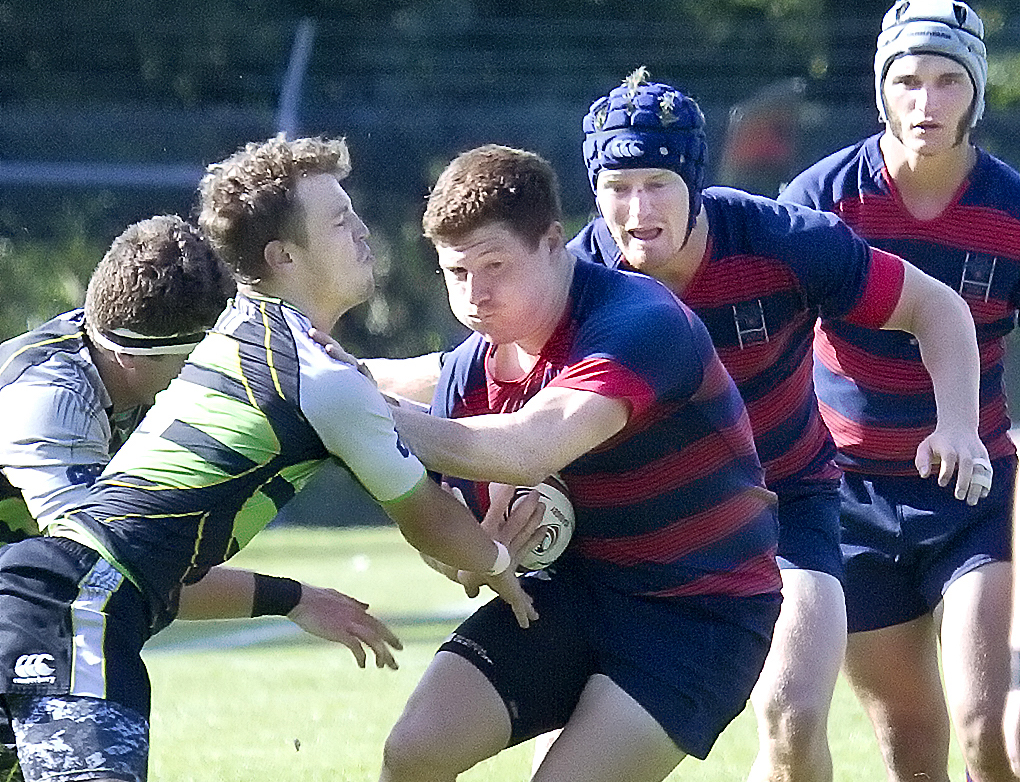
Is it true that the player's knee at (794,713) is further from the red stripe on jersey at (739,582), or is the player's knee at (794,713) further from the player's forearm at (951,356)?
the player's forearm at (951,356)

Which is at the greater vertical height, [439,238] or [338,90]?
[439,238]

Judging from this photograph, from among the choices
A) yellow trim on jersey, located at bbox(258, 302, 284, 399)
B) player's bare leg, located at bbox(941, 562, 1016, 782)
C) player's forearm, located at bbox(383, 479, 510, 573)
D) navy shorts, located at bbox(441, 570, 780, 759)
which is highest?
yellow trim on jersey, located at bbox(258, 302, 284, 399)

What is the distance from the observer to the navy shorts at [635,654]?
4.12 meters

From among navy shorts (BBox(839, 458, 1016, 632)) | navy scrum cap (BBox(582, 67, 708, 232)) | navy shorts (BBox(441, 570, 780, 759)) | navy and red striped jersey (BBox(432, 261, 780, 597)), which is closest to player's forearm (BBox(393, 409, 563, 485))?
navy and red striped jersey (BBox(432, 261, 780, 597))

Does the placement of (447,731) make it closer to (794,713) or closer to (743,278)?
(794,713)

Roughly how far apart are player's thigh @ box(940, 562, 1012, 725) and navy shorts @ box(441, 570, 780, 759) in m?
0.98

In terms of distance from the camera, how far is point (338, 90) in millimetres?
17531

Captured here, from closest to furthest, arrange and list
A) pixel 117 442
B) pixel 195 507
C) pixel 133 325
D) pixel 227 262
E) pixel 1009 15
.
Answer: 1. pixel 195 507
2. pixel 227 262
3. pixel 133 325
4. pixel 117 442
5. pixel 1009 15

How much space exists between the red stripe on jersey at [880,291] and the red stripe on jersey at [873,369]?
616mm

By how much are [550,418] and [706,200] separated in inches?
50.1

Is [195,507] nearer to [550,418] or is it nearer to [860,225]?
[550,418]

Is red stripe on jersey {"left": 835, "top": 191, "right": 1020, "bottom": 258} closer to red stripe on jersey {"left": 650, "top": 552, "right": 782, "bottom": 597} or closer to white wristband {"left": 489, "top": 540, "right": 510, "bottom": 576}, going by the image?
red stripe on jersey {"left": 650, "top": 552, "right": 782, "bottom": 597}

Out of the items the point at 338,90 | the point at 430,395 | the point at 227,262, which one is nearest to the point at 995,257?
the point at 430,395

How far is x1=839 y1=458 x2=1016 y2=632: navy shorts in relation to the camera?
210 inches
